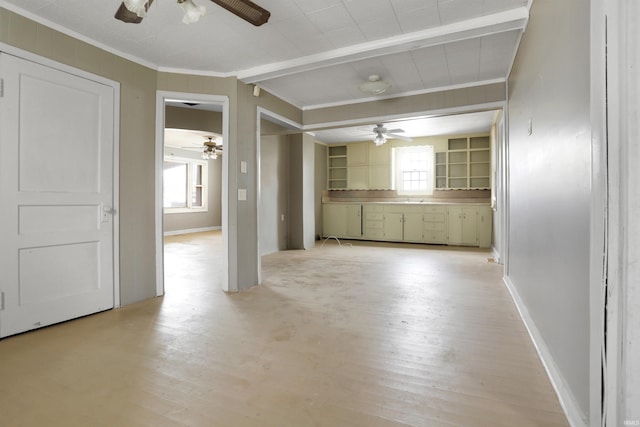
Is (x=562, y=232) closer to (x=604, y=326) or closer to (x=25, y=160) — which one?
(x=604, y=326)

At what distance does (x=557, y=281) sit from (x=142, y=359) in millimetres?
2456

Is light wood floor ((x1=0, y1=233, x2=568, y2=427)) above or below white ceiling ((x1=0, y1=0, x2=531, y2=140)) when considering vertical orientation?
below

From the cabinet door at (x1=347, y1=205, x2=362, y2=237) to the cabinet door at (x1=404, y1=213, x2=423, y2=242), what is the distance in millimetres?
1083

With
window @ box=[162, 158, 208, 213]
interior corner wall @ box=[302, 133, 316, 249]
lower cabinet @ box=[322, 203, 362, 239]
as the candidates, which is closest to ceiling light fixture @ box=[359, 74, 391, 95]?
interior corner wall @ box=[302, 133, 316, 249]

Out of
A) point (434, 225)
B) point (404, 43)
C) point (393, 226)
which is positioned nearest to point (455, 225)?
point (434, 225)

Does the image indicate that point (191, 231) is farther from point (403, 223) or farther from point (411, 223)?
point (411, 223)

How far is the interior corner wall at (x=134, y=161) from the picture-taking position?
2.88m

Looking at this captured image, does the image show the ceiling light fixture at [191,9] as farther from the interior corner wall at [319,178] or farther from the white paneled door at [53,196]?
the interior corner wall at [319,178]

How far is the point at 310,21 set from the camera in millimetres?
2562

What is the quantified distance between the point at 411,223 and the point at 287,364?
19.2ft

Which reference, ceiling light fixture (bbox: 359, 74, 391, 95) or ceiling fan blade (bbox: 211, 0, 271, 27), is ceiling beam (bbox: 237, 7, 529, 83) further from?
ceiling fan blade (bbox: 211, 0, 271, 27)

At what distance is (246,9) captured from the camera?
2.02m

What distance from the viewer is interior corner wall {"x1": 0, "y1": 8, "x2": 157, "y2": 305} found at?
2.88 metres
